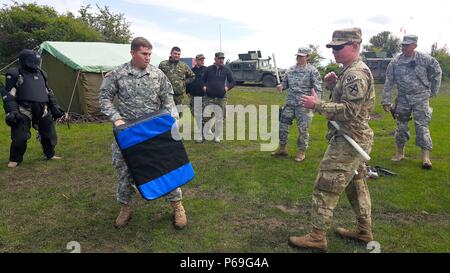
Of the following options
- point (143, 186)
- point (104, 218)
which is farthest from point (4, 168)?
point (143, 186)

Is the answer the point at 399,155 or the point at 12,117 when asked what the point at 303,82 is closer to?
the point at 399,155

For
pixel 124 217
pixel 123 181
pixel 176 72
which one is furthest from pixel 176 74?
pixel 124 217

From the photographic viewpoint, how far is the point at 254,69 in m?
24.3

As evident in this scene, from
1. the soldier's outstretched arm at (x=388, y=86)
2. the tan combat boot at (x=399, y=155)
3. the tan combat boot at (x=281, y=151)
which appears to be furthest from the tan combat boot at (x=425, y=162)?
the tan combat boot at (x=281, y=151)

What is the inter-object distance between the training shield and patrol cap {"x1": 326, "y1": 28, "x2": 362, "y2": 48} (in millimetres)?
1745

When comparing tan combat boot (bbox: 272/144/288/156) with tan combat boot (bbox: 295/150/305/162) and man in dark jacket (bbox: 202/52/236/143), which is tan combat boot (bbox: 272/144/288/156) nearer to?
tan combat boot (bbox: 295/150/305/162)

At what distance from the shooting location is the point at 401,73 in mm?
6355

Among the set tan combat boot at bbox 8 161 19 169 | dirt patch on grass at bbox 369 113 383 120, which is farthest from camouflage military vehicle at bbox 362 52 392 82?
tan combat boot at bbox 8 161 19 169

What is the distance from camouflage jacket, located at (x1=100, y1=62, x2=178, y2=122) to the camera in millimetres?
3922

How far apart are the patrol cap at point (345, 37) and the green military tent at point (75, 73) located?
913 cm

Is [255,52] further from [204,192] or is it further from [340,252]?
[340,252]

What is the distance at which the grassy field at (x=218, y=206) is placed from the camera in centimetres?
379

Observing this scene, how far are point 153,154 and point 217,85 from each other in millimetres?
4590

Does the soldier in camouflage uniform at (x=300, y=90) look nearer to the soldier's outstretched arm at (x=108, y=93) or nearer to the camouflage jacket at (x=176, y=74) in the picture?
the camouflage jacket at (x=176, y=74)
